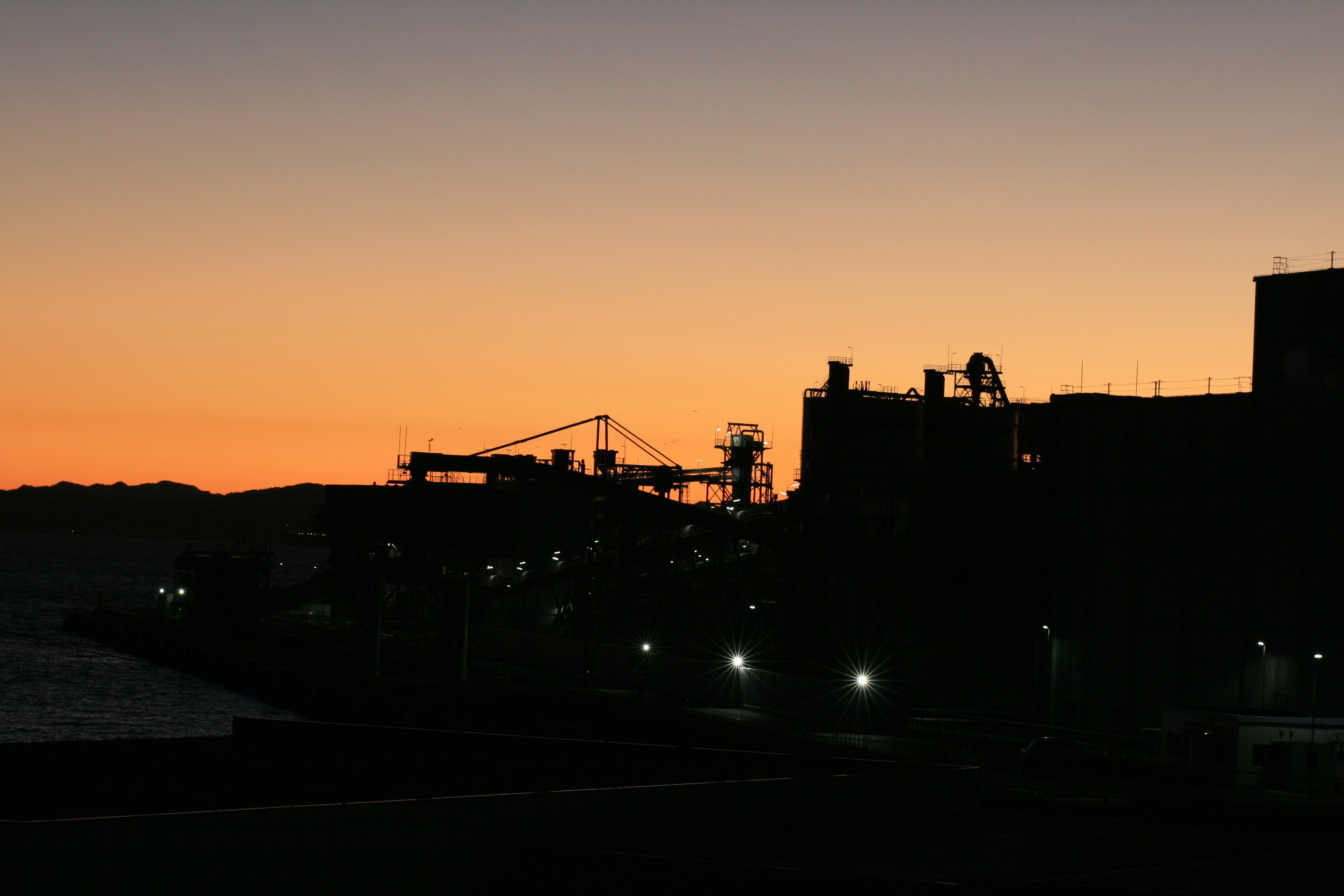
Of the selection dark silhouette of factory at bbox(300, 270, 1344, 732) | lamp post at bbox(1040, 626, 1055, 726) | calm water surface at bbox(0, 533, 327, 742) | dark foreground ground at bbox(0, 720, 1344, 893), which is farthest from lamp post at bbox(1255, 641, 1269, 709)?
calm water surface at bbox(0, 533, 327, 742)

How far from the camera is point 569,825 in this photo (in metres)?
23.8

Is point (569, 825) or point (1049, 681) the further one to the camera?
point (1049, 681)

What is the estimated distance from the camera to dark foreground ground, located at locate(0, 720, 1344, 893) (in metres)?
20.0

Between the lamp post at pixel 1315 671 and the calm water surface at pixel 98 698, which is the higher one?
the lamp post at pixel 1315 671

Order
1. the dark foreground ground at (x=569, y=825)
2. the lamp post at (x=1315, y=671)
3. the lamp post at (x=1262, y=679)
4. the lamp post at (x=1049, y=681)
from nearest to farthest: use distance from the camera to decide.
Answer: the dark foreground ground at (x=569, y=825), the lamp post at (x=1315, y=671), the lamp post at (x=1262, y=679), the lamp post at (x=1049, y=681)

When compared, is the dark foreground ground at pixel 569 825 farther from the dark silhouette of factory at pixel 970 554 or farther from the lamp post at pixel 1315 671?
the dark silhouette of factory at pixel 970 554

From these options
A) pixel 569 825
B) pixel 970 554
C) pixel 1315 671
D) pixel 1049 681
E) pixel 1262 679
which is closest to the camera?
pixel 569 825

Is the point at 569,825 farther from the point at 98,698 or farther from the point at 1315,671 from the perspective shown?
the point at 98,698

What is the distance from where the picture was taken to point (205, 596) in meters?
118

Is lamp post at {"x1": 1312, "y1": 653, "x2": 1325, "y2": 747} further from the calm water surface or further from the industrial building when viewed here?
the calm water surface

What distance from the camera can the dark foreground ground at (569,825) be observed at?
20.0 m

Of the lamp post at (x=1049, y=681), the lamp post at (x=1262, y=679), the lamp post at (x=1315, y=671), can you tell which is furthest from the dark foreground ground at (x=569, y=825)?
the lamp post at (x=1049, y=681)

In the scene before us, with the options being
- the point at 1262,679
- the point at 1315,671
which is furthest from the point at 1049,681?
the point at 1315,671

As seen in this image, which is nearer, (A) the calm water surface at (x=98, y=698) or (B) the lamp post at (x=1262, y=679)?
(B) the lamp post at (x=1262, y=679)
